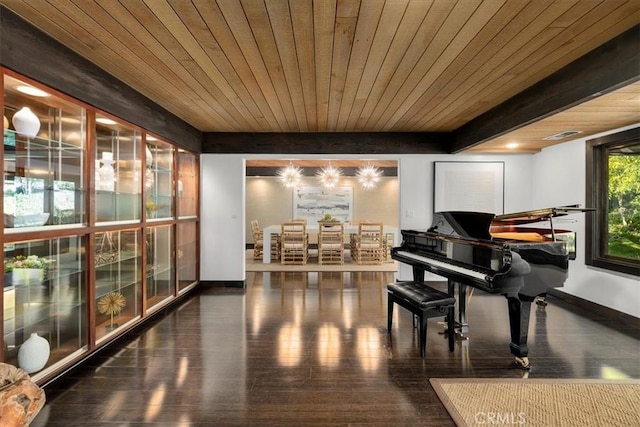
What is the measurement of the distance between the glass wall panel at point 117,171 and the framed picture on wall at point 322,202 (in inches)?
266

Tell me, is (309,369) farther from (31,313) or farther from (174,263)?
(174,263)

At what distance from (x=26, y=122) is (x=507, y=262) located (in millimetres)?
3738

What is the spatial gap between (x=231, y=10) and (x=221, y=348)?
2740 mm

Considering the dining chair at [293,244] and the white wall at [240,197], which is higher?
the white wall at [240,197]

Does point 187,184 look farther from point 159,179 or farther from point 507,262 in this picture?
point 507,262

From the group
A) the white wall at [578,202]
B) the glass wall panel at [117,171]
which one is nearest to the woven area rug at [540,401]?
the white wall at [578,202]

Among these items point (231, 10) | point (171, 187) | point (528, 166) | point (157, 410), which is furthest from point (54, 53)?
point (528, 166)

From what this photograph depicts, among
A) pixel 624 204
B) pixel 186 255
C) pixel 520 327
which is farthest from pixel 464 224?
pixel 186 255

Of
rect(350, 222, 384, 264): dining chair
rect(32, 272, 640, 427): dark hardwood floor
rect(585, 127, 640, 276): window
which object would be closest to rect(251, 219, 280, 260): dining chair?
rect(350, 222, 384, 264): dining chair

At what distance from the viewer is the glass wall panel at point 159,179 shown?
3.96 metres

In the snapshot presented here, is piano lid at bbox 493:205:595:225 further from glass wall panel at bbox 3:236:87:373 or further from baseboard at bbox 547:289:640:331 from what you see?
glass wall panel at bbox 3:236:87:373

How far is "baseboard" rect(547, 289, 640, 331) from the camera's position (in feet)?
11.7

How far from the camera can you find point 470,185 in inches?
207

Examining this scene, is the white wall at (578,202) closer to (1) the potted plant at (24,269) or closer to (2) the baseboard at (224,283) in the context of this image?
(2) the baseboard at (224,283)
